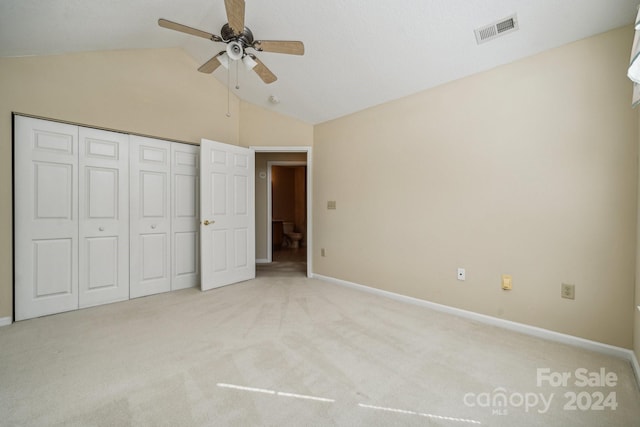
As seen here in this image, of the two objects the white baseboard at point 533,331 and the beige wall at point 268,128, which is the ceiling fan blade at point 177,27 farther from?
the white baseboard at point 533,331

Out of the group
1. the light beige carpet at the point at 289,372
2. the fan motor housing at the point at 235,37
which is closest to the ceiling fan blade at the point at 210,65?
the fan motor housing at the point at 235,37

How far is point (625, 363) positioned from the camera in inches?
74.5

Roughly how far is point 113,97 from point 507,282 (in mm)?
4463

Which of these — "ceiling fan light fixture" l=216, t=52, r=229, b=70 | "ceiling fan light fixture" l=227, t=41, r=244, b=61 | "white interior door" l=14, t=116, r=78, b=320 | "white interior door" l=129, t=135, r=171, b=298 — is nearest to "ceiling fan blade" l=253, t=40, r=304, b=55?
"ceiling fan light fixture" l=227, t=41, r=244, b=61

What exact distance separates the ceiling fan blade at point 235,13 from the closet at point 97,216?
6.87 ft

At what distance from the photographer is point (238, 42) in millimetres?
2256

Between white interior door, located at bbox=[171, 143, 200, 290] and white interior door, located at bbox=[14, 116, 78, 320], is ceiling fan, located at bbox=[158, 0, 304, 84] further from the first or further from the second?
white interior door, located at bbox=[14, 116, 78, 320]

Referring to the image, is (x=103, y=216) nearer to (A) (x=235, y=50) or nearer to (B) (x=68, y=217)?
(B) (x=68, y=217)

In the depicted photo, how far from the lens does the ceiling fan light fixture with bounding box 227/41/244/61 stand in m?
2.26

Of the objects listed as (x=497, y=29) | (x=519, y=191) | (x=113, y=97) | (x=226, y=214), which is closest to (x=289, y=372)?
(x=519, y=191)

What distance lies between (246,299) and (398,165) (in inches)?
94.9

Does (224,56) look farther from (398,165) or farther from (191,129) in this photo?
(398,165)

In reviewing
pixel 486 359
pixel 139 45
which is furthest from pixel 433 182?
pixel 139 45

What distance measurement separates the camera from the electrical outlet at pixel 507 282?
244cm
